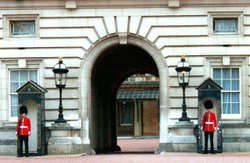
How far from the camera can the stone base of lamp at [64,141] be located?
88.8ft

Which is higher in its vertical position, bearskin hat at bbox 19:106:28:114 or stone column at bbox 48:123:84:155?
bearskin hat at bbox 19:106:28:114

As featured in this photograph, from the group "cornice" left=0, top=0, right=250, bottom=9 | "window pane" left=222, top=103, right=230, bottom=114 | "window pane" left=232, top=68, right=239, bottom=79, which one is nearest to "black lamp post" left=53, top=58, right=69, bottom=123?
"cornice" left=0, top=0, right=250, bottom=9

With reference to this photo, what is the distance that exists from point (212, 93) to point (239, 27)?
2761mm

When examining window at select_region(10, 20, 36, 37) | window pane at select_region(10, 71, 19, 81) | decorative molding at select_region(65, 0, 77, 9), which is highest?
decorative molding at select_region(65, 0, 77, 9)

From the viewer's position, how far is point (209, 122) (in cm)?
2641

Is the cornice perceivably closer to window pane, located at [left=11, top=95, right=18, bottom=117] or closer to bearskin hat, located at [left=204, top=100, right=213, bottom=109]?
window pane, located at [left=11, top=95, right=18, bottom=117]

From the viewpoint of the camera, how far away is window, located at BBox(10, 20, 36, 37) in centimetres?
2856

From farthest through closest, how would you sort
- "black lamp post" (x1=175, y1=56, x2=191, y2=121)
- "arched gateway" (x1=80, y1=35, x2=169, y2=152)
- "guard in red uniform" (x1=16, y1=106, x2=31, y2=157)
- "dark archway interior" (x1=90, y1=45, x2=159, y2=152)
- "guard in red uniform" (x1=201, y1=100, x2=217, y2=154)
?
"dark archway interior" (x1=90, y1=45, x2=159, y2=152) → "arched gateway" (x1=80, y1=35, x2=169, y2=152) → "black lamp post" (x1=175, y1=56, x2=191, y2=121) → "guard in red uniform" (x1=16, y1=106, x2=31, y2=157) → "guard in red uniform" (x1=201, y1=100, x2=217, y2=154)

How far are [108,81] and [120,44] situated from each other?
19.2 feet

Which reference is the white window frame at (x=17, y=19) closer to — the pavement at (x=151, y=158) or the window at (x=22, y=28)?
the window at (x=22, y=28)

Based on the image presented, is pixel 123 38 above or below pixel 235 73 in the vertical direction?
above

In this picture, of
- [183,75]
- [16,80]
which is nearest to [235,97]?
[183,75]

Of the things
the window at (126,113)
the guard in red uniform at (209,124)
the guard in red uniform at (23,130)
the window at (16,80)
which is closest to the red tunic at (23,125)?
the guard in red uniform at (23,130)

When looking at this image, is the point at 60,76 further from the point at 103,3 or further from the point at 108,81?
the point at 108,81
